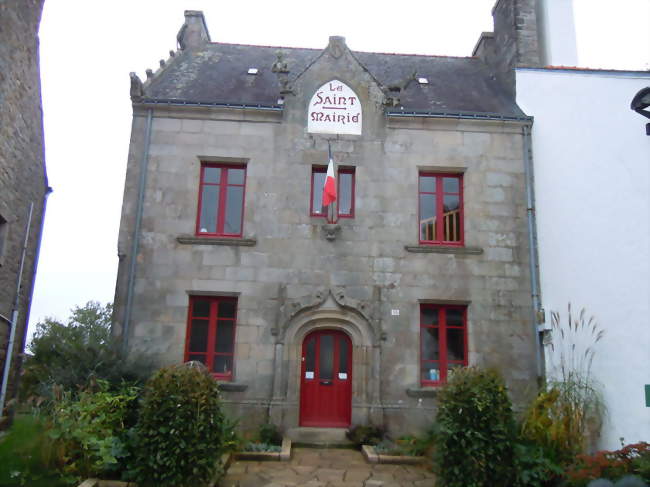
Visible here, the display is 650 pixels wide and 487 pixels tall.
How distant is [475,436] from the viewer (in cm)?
674

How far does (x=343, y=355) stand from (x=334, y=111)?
16.2ft

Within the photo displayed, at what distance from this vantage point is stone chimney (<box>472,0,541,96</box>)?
13008 millimetres

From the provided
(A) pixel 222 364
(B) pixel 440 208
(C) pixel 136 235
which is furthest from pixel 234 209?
(B) pixel 440 208

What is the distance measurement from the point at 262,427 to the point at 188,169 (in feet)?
16.9

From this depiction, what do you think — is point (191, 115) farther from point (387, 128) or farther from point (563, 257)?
point (563, 257)

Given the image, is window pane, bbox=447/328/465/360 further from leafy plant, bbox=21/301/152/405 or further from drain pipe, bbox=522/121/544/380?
leafy plant, bbox=21/301/152/405

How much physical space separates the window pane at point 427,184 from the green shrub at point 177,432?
21.7ft

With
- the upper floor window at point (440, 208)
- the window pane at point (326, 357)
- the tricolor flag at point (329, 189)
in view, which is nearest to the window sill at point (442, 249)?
the upper floor window at point (440, 208)

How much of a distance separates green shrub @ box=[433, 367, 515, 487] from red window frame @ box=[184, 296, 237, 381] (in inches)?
189

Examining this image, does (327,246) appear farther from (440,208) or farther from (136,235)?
(136,235)

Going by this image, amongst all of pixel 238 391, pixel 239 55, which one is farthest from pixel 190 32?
pixel 238 391

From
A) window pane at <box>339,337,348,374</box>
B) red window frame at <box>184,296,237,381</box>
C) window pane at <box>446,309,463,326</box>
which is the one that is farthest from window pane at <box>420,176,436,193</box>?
red window frame at <box>184,296,237,381</box>

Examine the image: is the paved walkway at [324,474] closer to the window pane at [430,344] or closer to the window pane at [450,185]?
the window pane at [430,344]

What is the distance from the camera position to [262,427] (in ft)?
32.0
